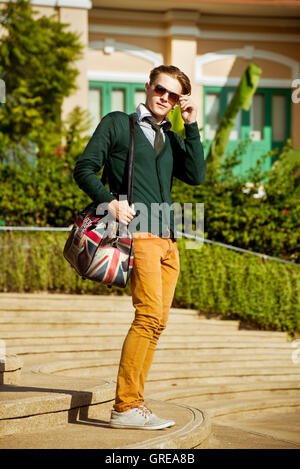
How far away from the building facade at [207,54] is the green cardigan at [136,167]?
39.3 ft

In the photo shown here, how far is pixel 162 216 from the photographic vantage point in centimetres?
419

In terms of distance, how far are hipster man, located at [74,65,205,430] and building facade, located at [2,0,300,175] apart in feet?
39.2

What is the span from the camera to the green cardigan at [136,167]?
13.2 ft

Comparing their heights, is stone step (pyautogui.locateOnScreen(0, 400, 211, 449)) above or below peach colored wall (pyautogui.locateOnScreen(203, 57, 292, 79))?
below

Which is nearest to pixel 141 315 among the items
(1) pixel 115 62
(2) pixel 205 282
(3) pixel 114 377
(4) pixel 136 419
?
(4) pixel 136 419

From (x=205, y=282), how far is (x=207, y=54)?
8807 millimetres

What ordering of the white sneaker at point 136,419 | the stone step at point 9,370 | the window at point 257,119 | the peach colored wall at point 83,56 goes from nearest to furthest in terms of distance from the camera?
the white sneaker at point 136,419
the stone step at point 9,370
the peach colored wall at point 83,56
the window at point 257,119

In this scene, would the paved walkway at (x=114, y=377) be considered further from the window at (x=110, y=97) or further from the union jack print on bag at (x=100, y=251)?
the window at (x=110, y=97)

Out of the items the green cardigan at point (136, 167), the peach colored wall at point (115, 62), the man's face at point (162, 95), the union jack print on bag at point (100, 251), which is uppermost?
the peach colored wall at point (115, 62)

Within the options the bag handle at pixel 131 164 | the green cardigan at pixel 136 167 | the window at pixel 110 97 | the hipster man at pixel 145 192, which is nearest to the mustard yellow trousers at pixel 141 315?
the hipster man at pixel 145 192

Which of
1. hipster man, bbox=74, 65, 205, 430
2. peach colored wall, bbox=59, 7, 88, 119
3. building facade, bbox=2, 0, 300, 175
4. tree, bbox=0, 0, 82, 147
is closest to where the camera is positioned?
hipster man, bbox=74, 65, 205, 430

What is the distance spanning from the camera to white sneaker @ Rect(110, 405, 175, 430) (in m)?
4.17

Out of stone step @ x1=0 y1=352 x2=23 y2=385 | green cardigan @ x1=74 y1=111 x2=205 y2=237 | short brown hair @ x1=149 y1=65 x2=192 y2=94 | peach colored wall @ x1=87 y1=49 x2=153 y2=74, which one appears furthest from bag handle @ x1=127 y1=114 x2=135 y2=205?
peach colored wall @ x1=87 y1=49 x2=153 y2=74

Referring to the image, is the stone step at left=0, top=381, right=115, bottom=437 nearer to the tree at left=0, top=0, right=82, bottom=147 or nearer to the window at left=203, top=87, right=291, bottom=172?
the tree at left=0, top=0, right=82, bottom=147
